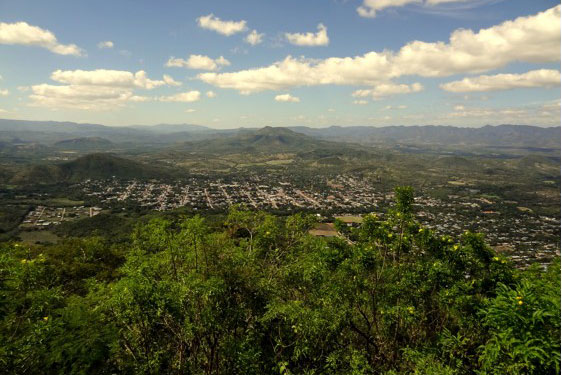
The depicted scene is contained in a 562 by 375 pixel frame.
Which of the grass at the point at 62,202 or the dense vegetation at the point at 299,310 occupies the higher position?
the dense vegetation at the point at 299,310

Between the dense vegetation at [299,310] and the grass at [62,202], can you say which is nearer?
the dense vegetation at [299,310]

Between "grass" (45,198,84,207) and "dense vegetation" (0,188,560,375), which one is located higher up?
"dense vegetation" (0,188,560,375)

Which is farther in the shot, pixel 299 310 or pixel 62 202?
pixel 62 202

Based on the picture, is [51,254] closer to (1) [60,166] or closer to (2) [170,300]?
(2) [170,300]

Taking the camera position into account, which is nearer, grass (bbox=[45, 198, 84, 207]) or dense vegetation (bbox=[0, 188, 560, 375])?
dense vegetation (bbox=[0, 188, 560, 375])

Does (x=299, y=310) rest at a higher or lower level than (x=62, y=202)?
higher

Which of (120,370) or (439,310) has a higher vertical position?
(439,310)

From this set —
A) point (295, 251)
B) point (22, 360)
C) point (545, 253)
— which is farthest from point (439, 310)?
point (545, 253)

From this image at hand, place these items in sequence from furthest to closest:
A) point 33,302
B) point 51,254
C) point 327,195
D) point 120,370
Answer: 1. point 327,195
2. point 51,254
3. point 120,370
4. point 33,302
